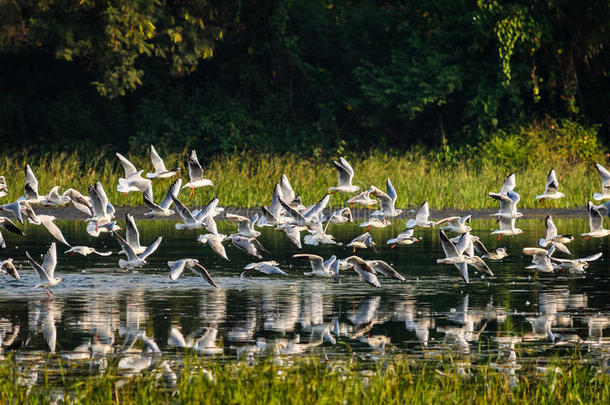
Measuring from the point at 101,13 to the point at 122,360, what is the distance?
92.2 feet

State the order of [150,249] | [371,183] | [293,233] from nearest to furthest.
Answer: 1. [150,249]
2. [293,233]
3. [371,183]

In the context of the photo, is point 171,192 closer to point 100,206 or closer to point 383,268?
point 100,206

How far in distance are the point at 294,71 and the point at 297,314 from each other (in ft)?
115

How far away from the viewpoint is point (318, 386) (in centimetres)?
795

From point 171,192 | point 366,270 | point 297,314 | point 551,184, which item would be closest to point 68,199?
point 171,192

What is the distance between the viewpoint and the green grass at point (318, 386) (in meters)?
7.78

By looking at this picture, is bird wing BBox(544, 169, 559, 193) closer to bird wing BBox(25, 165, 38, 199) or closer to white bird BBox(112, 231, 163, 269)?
white bird BBox(112, 231, 163, 269)

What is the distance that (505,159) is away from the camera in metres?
37.4

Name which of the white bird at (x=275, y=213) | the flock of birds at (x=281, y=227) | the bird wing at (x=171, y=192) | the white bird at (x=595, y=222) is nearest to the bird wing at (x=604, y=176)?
the flock of birds at (x=281, y=227)

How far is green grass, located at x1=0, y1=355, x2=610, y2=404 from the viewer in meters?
7.78

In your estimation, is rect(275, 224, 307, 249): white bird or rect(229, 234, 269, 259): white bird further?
rect(275, 224, 307, 249): white bird

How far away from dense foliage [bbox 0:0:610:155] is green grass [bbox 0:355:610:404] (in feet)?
93.3

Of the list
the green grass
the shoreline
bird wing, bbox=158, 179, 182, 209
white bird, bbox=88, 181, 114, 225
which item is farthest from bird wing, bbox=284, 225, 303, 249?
the shoreline

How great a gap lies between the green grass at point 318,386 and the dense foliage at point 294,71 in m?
28.4
